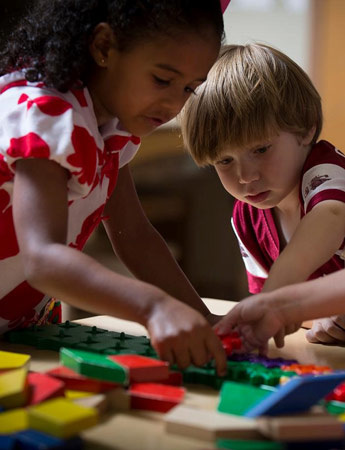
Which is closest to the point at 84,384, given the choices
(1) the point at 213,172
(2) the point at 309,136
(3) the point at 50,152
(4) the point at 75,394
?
(4) the point at 75,394

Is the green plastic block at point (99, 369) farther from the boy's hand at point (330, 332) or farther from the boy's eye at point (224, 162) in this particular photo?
the boy's eye at point (224, 162)

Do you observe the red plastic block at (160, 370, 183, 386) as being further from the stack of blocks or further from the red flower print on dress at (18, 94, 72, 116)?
the red flower print on dress at (18, 94, 72, 116)

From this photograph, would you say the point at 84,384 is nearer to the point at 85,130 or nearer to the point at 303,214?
the point at 85,130

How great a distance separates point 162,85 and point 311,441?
17.5 inches

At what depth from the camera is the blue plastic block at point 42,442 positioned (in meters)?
0.45

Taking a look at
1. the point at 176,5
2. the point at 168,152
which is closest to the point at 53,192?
the point at 176,5

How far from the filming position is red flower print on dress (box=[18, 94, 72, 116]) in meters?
0.72

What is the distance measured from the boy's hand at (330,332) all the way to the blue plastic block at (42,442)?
1.51ft

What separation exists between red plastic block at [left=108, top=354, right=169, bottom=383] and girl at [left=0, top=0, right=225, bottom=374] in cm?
2

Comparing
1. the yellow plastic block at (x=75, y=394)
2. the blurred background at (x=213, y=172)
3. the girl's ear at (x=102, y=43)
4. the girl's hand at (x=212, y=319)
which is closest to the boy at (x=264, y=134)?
the girl's hand at (x=212, y=319)

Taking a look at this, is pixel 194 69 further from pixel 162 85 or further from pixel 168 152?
pixel 168 152

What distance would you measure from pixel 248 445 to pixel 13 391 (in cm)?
19

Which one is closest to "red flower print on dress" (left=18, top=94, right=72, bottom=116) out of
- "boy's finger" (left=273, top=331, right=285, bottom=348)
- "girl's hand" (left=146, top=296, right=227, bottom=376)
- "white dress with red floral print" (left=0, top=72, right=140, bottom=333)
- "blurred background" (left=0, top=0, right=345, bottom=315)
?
"white dress with red floral print" (left=0, top=72, right=140, bottom=333)

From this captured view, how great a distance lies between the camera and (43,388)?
0.56 meters
